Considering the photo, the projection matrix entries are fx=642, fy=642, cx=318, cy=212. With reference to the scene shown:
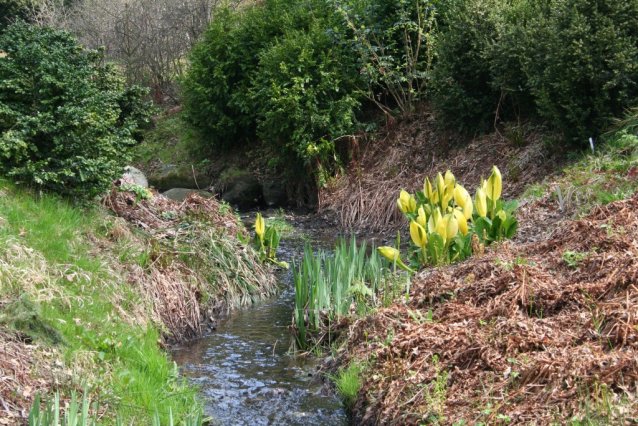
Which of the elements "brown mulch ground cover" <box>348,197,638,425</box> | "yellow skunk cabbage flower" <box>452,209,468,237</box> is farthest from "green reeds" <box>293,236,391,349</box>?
"yellow skunk cabbage flower" <box>452,209,468,237</box>

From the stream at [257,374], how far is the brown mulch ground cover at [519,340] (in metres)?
0.42

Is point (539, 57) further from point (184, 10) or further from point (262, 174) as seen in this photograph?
point (184, 10)

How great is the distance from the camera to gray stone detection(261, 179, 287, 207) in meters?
13.4

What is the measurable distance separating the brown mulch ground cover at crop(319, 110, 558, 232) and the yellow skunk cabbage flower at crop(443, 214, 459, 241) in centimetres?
386

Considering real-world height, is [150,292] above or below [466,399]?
above

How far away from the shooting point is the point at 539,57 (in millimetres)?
9086

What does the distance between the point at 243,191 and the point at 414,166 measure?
4.02 meters

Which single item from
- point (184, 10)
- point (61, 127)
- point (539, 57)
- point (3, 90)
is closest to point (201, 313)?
point (61, 127)

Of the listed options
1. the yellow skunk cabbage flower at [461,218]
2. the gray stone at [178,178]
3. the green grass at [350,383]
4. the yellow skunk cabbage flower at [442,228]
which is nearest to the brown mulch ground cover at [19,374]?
the green grass at [350,383]

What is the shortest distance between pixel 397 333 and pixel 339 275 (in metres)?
1.17

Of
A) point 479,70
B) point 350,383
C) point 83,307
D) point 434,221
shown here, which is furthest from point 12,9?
point 350,383

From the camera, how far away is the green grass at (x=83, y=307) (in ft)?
13.1

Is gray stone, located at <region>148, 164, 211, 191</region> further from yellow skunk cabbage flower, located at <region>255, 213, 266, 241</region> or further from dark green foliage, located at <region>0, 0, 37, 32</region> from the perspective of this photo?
dark green foliage, located at <region>0, 0, 37, 32</region>

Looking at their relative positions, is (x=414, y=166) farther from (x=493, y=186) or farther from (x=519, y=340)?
(x=519, y=340)
